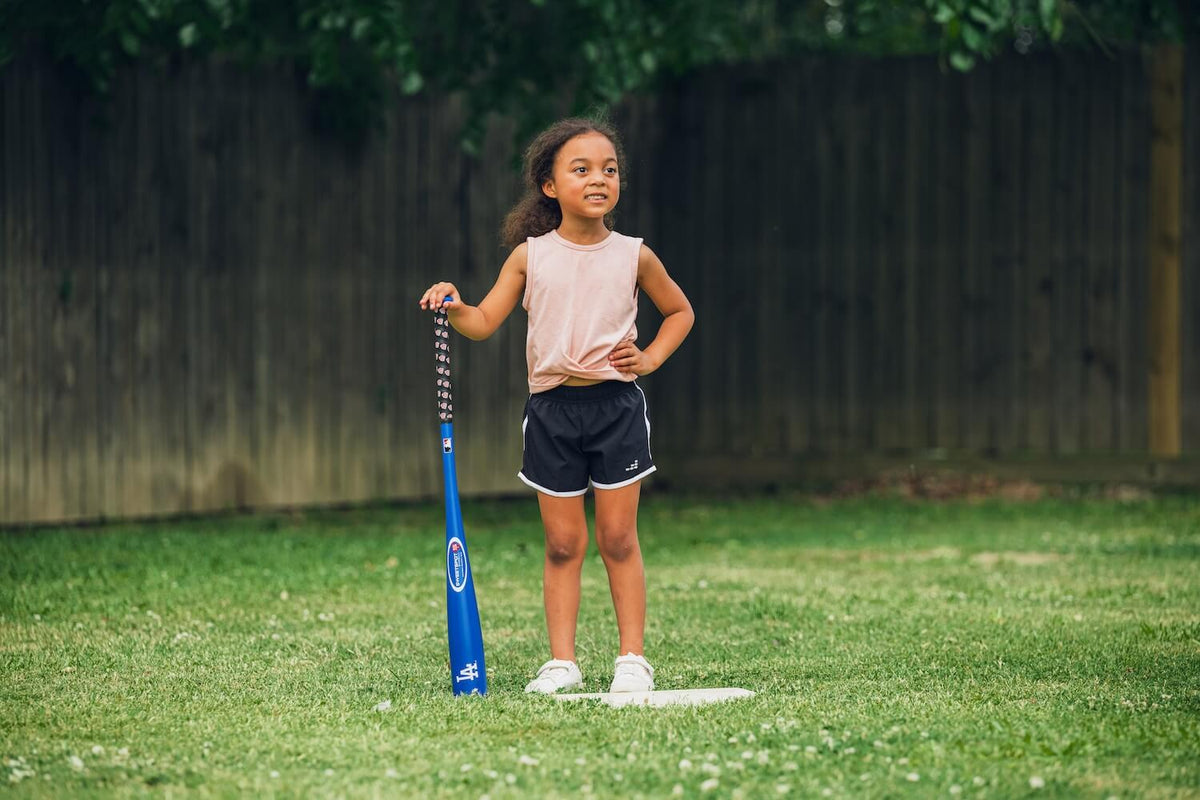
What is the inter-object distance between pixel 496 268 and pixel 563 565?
622 centimetres

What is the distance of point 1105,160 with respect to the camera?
35.9ft

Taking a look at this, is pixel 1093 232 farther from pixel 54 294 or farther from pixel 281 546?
pixel 54 294

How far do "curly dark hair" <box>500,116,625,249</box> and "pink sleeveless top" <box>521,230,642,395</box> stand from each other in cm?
20

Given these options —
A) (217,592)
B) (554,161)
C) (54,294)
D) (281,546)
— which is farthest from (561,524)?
(54,294)

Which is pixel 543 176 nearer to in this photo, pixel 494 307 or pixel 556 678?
pixel 494 307

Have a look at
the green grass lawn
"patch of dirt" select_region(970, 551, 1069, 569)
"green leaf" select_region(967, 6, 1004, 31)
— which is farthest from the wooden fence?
"green leaf" select_region(967, 6, 1004, 31)

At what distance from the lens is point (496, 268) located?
1114 centimetres

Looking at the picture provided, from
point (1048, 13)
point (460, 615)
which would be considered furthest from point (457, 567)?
point (1048, 13)

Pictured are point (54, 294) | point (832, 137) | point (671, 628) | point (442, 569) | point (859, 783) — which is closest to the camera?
point (859, 783)

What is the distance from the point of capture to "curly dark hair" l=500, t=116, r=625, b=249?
5.18 meters

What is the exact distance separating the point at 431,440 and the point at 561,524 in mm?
5827

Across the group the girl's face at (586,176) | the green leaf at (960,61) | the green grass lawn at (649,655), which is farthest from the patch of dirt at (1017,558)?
the girl's face at (586,176)

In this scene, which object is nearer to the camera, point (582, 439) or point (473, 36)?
point (582, 439)

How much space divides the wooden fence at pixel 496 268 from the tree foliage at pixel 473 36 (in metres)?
0.28
